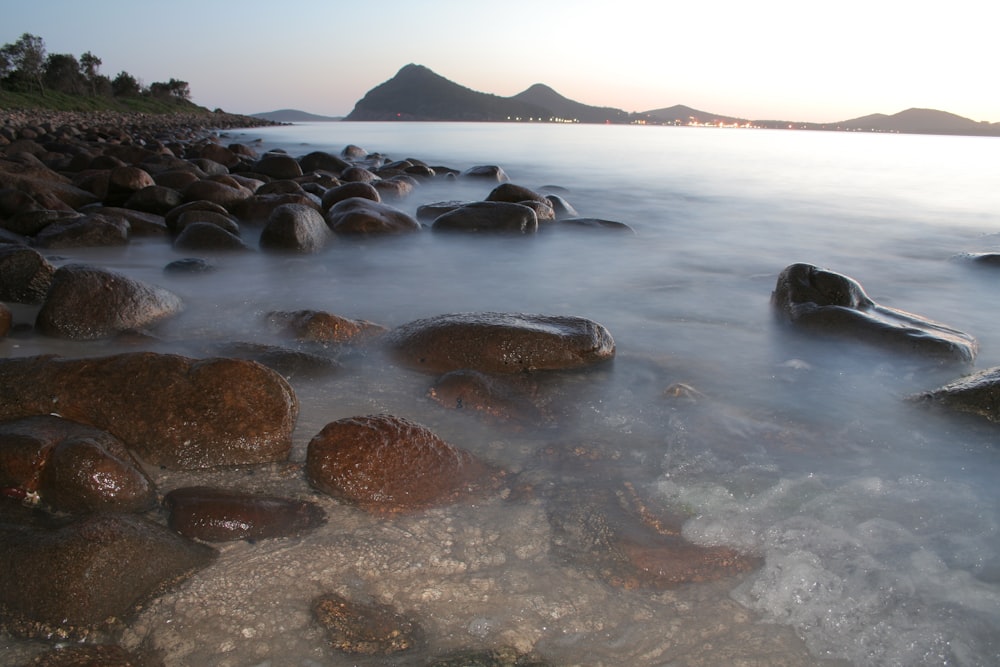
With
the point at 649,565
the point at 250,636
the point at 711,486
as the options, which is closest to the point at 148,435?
the point at 250,636

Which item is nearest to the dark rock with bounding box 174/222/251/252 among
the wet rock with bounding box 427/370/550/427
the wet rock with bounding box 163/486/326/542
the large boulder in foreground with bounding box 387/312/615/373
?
the large boulder in foreground with bounding box 387/312/615/373

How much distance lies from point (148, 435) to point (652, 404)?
2.19 meters

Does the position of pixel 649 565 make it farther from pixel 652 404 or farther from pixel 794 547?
pixel 652 404

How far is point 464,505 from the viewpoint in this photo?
7.88ft

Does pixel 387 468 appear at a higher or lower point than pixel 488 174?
lower

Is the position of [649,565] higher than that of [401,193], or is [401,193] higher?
[401,193]

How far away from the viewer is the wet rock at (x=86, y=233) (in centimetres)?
651

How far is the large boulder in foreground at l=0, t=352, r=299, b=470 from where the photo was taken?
257 cm

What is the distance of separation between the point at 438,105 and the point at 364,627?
173 meters

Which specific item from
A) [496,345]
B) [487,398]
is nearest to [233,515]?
[487,398]

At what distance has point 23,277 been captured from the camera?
452cm

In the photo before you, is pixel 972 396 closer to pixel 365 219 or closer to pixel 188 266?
pixel 188 266

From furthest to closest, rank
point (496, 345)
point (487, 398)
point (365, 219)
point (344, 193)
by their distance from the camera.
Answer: point (344, 193), point (365, 219), point (496, 345), point (487, 398)

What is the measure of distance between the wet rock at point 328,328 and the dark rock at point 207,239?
9.36ft
